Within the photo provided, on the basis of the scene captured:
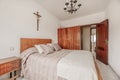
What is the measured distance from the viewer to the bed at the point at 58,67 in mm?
1586

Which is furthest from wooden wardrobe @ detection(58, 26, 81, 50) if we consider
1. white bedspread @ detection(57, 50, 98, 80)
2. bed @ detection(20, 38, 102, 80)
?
white bedspread @ detection(57, 50, 98, 80)

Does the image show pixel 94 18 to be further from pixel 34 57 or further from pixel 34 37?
pixel 34 57

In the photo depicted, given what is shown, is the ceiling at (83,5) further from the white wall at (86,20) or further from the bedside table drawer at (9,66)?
the bedside table drawer at (9,66)

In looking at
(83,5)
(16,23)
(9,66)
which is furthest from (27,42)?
(83,5)

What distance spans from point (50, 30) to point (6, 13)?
2.32m

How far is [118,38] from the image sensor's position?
2705 millimetres

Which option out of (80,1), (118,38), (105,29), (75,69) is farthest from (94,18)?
(75,69)

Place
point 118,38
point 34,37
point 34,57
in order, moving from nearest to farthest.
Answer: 1. point 34,57
2. point 118,38
3. point 34,37

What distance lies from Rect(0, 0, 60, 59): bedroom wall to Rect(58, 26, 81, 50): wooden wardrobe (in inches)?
58.4

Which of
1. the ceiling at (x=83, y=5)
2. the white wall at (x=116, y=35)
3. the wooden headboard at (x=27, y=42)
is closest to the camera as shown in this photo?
the white wall at (x=116, y=35)

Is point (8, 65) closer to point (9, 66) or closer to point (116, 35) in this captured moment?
point (9, 66)

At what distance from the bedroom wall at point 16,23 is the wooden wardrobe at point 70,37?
1.48 meters

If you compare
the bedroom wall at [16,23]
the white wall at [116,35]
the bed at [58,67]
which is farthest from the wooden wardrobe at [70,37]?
the bed at [58,67]

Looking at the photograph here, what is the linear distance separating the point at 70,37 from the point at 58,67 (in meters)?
3.08
